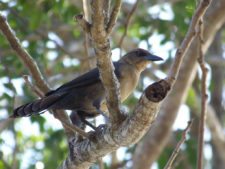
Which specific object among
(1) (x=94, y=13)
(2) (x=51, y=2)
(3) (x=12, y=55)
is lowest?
(1) (x=94, y=13)

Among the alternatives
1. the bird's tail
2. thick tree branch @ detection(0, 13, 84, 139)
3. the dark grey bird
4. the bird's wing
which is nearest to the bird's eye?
the dark grey bird

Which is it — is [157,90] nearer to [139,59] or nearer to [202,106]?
[202,106]

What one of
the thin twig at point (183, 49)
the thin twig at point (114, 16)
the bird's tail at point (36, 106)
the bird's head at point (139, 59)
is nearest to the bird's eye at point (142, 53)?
the bird's head at point (139, 59)

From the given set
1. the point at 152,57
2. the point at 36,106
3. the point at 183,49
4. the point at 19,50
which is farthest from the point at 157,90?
the point at 152,57

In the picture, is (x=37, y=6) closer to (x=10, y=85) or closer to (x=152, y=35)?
(x=10, y=85)

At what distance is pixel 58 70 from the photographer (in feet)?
27.6

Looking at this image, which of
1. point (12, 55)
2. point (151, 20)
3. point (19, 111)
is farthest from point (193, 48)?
point (19, 111)

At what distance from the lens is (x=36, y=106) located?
4.77 metres

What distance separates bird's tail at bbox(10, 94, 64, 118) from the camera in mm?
4566

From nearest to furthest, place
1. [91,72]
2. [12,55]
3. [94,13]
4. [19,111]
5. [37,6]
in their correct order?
[94,13] < [19,111] < [91,72] < [37,6] < [12,55]

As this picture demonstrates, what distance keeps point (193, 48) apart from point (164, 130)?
978 mm

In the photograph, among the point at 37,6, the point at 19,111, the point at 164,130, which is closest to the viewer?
the point at 19,111

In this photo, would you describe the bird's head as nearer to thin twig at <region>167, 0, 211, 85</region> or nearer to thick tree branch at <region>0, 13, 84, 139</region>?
thick tree branch at <region>0, 13, 84, 139</region>

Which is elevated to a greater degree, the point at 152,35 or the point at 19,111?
the point at 152,35
